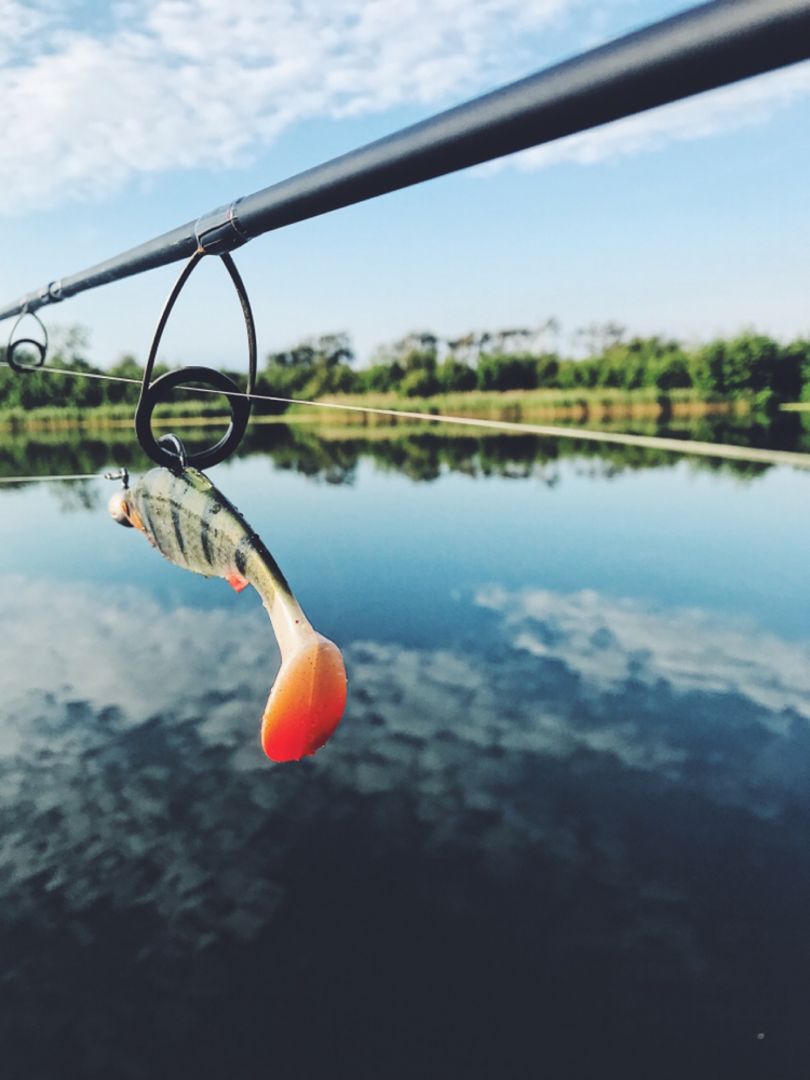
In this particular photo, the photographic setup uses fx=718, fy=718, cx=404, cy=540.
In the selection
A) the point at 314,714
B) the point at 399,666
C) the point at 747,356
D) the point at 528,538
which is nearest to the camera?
the point at 314,714

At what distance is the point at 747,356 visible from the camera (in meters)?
81.4

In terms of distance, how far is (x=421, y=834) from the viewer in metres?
11.0

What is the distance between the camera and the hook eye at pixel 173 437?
9.59 ft

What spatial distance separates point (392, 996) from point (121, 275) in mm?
8434

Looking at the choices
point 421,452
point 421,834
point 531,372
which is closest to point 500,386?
point 531,372

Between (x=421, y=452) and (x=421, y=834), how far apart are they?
43626 mm

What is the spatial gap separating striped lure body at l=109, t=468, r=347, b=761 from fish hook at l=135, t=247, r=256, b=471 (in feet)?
0.39

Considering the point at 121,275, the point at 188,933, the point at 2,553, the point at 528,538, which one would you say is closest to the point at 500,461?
the point at 528,538

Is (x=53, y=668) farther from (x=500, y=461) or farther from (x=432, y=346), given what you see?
(x=432, y=346)

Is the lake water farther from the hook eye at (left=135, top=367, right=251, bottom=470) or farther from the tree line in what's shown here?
the tree line

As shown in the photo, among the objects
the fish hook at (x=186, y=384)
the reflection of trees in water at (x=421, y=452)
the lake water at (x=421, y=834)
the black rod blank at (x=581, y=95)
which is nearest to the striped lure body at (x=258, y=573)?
the fish hook at (x=186, y=384)

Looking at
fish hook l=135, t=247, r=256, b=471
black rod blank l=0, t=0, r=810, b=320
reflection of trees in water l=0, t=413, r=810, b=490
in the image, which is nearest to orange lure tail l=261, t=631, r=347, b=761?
black rod blank l=0, t=0, r=810, b=320

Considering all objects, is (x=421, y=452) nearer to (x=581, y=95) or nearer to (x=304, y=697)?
(x=304, y=697)

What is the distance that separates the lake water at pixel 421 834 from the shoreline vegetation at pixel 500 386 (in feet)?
124
